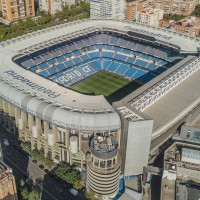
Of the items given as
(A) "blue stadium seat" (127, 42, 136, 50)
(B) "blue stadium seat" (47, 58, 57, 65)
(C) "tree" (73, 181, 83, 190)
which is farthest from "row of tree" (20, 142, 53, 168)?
(A) "blue stadium seat" (127, 42, 136, 50)

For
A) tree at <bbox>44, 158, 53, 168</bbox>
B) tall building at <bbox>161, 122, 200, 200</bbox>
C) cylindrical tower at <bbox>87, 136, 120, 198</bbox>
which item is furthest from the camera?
tree at <bbox>44, 158, 53, 168</bbox>

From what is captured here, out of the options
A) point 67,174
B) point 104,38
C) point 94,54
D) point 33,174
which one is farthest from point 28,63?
point 67,174

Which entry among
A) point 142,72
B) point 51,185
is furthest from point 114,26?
point 51,185

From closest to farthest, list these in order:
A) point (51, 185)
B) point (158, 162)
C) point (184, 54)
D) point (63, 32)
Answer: point (51, 185)
point (158, 162)
point (184, 54)
point (63, 32)

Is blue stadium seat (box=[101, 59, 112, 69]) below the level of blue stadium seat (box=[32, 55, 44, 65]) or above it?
below

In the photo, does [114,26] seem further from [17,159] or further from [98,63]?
[17,159]

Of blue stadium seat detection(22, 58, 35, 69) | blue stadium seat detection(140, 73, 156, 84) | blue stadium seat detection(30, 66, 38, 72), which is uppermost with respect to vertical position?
blue stadium seat detection(22, 58, 35, 69)

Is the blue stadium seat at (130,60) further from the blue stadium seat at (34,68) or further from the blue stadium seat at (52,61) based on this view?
the blue stadium seat at (34,68)

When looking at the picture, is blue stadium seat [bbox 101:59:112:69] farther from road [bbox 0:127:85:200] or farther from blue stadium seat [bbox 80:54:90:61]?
road [bbox 0:127:85:200]
